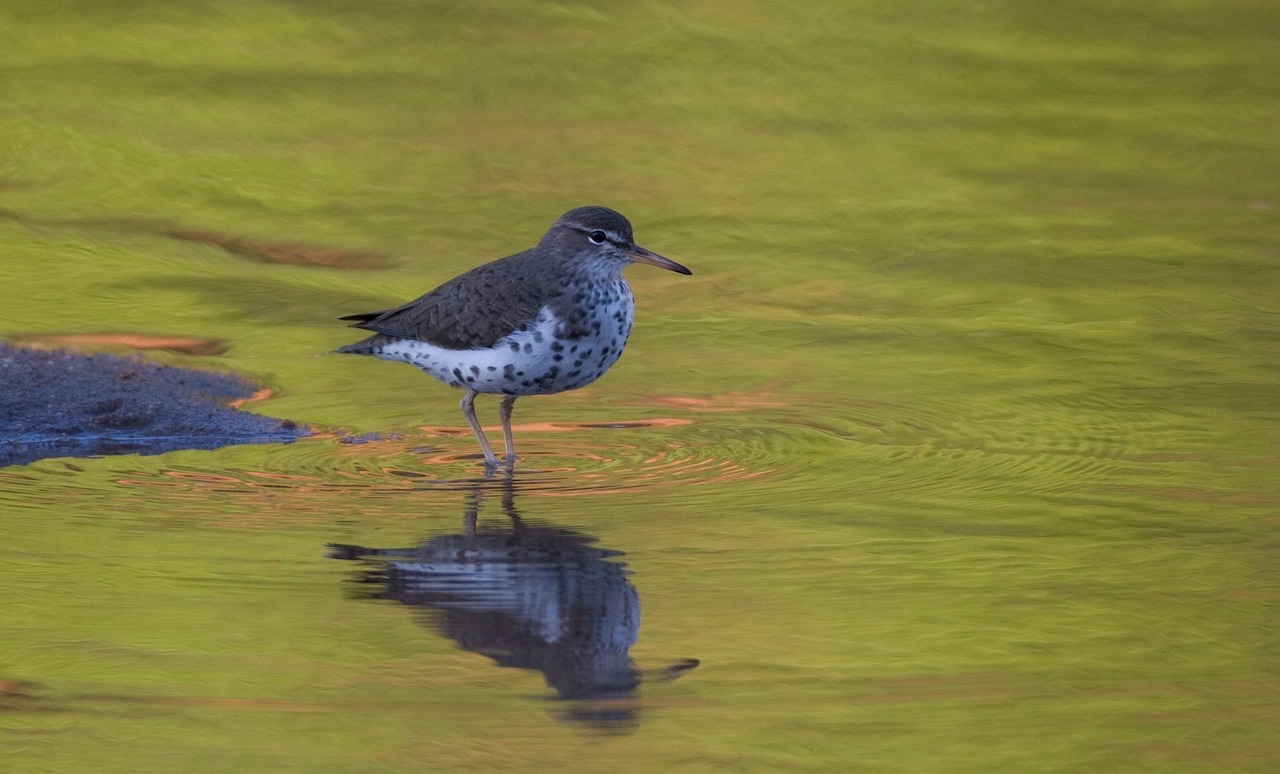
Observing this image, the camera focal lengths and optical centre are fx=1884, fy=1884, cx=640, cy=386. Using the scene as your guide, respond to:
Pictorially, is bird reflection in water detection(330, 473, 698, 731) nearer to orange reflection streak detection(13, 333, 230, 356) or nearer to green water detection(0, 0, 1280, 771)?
green water detection(0, 0, 1280, 771)

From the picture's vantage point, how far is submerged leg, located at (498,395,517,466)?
28.1ft

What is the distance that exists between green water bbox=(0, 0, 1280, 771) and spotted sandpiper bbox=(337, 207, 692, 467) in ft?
1.17

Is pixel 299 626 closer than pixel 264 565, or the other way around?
pixel 299 626

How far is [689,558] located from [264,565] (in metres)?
1.54

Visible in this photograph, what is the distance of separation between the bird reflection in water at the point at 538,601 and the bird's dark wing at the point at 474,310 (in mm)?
1288

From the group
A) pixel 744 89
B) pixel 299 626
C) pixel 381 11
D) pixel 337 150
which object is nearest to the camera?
pixel 299 626

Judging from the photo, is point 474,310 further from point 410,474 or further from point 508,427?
point 410,474

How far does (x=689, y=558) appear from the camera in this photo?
6.90 metres

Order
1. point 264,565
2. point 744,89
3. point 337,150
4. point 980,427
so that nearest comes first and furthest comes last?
point 264,565 → point 980,427 → point 337,150 → point 744,89

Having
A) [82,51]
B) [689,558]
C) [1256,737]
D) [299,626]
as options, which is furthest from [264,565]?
[82,51]

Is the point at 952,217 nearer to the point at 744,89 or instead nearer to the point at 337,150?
the point at 744,89

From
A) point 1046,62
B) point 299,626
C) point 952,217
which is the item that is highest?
point 1046,62

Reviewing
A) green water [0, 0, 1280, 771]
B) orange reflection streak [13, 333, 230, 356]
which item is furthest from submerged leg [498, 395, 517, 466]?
orange reflection streak [13, 333, 230, 356]

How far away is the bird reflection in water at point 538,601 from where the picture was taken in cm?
573
